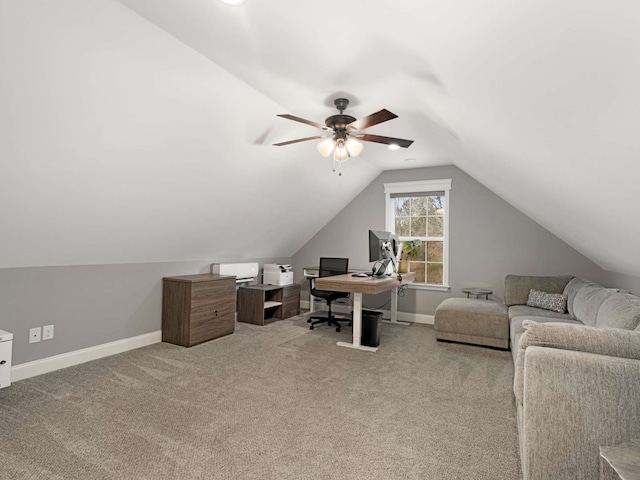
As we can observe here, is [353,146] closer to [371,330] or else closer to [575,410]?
[371,330]

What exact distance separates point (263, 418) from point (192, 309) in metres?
1.89

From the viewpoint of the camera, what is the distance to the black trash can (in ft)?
12.9

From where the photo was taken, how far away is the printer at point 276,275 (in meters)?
5.32

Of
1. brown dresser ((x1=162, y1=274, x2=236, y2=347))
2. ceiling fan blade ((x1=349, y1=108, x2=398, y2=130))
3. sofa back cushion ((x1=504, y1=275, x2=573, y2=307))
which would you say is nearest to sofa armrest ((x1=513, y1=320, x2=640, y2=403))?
ceiling fan blade ((x1=349, y1=108, x2=398, y2=130))

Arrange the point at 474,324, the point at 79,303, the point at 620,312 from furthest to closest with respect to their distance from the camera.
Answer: the point at 474,324 → the point at 79,303 → the point at 620,312

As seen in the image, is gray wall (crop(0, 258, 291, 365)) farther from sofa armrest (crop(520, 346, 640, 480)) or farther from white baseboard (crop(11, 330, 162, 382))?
sofa armrest (crop(520, 346, 640, 480))

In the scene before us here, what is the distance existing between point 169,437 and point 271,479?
750 mm

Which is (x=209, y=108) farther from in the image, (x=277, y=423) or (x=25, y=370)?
(x=25, y=370)

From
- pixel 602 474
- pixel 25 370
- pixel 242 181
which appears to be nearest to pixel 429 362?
pixel 602 474

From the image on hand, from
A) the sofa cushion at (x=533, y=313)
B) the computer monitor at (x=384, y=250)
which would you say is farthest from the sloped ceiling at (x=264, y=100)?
the computer monitor at (x=384, y=250)

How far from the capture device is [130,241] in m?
3.44

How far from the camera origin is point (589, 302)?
297cm

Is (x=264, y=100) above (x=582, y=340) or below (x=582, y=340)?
above

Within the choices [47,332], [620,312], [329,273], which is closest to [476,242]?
[329,273]
